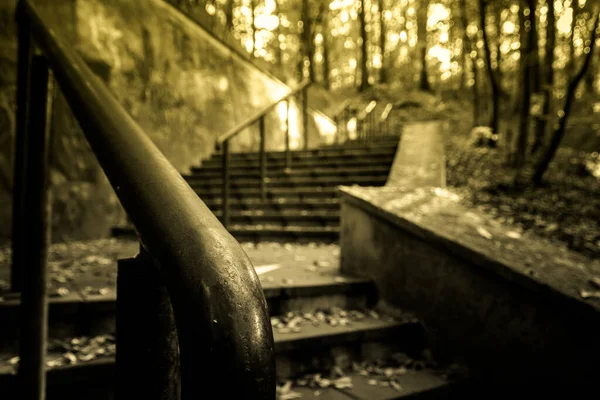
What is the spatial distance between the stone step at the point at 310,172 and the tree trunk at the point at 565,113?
206 cm

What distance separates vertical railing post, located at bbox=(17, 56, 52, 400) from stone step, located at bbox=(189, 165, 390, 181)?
4.67 meters

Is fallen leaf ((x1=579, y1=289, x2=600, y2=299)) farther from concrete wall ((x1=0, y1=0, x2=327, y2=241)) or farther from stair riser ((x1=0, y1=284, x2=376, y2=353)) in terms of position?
concrete wall ((x1=0, y1=0, x2=327, y2=241))

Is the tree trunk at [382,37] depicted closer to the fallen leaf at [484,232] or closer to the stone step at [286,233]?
the stone step at [286,233]

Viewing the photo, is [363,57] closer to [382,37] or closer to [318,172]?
[382,37]

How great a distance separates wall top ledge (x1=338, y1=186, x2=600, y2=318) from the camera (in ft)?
6.67

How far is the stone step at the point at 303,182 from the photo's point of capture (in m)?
5.76

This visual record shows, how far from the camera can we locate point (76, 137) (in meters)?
5.03

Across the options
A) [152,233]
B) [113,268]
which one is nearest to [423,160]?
[113,268]

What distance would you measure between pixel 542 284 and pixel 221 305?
2039 mm

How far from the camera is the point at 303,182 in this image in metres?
5.99

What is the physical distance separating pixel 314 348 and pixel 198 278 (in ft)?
6.10

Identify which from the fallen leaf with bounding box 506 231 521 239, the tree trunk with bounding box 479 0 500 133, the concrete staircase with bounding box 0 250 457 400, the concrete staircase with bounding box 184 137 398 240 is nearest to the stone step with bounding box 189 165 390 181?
the concrete staircase with bounding box 184 137 398 240

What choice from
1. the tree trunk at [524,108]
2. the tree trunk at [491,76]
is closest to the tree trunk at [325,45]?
the tree trunk at [491,76]

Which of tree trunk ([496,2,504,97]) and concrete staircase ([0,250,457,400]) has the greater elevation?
tree trunk ([496,2,504,97])
